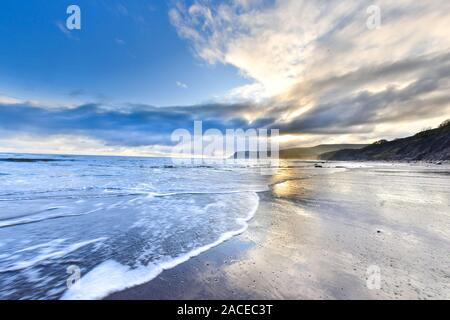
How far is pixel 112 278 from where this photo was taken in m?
3.40

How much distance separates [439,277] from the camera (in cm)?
321

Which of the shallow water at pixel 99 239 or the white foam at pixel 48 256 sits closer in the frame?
the shallow water at pixel 99 239

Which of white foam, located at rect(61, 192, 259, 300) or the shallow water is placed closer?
white foam, located at rect(61, 192, 259, 300)

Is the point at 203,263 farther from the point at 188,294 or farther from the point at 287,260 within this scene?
the point at 287,260

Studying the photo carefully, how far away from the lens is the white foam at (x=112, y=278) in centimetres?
303

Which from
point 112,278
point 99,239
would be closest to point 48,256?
point 99,239

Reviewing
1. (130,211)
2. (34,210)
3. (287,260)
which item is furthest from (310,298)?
(34,210)

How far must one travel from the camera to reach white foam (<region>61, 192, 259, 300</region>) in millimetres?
3033
